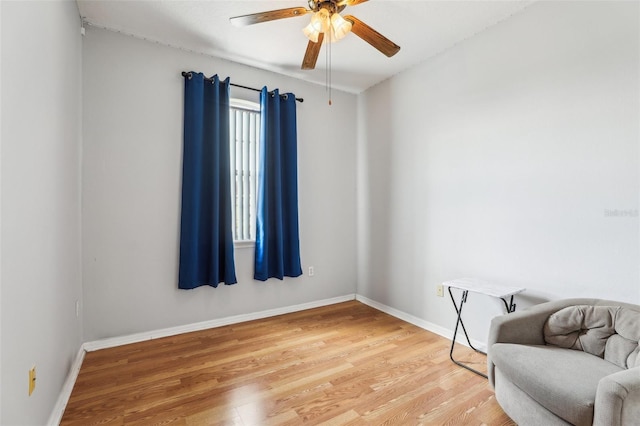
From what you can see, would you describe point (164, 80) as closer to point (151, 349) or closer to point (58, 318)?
point (58, 318)

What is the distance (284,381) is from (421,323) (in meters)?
1.65

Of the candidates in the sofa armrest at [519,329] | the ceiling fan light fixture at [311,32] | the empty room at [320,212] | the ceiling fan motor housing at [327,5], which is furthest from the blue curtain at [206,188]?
the sofa armrest at [519,329]

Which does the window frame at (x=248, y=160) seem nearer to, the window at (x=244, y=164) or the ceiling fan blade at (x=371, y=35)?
the window at (x=244, y=164)

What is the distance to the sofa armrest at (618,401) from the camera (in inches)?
48.5

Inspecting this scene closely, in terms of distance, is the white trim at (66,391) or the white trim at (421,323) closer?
the white trim at (66,391)

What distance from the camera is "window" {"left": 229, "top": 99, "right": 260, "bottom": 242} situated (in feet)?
11.0

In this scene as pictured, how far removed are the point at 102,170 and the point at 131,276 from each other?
96cm

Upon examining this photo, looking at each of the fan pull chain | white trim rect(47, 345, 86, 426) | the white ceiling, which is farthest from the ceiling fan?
white trim rect(47, 345, 86, 426)

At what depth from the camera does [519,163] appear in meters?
2.42

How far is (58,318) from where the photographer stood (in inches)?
74.8

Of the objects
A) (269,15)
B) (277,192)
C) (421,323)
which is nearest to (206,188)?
(277,192)

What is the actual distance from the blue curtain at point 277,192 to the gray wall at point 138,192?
183mm

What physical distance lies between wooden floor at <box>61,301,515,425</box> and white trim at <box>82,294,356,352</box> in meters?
0.08

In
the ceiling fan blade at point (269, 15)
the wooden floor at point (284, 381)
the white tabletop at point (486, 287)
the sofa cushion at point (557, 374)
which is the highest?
the ceiling fan blade at point (269, 15)
